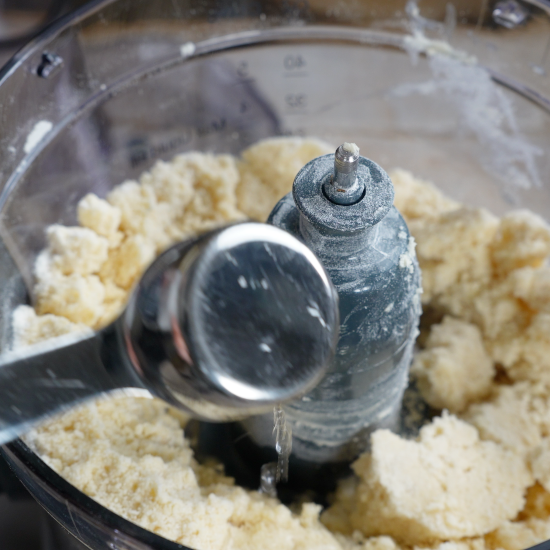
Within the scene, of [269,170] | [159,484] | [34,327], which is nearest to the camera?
[159,484]

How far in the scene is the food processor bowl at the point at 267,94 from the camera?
0.77m

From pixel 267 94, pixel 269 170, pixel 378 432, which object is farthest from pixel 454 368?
pixel 267 94

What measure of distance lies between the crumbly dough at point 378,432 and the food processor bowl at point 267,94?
0.05 meters

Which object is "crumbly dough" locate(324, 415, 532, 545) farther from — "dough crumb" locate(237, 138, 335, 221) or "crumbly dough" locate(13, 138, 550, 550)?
"dough crumb" locate(237, 138, 335, 221)

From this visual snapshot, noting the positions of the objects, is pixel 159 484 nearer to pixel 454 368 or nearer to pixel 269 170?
pixel 454 368

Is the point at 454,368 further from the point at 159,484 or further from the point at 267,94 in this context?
the point at 267,94

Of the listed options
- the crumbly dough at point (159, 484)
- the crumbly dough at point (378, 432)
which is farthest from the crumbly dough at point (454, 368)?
the crumbly dough at point (159, 484)

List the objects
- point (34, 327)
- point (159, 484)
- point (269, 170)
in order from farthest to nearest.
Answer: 1. point (269, 170)
2. point (34, 327)
3. point (159, 484)

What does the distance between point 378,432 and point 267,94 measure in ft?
1.85

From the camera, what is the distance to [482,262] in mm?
829

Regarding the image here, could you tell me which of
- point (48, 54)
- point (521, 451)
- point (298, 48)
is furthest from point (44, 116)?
point (521, 451)

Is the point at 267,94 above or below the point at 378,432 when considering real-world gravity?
above

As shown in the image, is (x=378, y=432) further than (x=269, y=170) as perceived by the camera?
No

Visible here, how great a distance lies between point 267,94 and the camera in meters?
0.96
